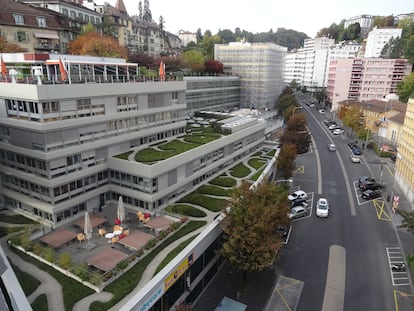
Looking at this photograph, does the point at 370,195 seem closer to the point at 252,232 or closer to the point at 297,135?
the point at 297,135

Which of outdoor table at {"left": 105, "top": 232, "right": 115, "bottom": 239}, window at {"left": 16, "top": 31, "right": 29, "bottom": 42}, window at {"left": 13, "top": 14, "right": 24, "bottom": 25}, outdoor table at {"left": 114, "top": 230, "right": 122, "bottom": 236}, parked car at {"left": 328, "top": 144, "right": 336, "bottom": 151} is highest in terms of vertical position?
window at {"left": 13, "top": 14, "right": 24, "bottom": 25}

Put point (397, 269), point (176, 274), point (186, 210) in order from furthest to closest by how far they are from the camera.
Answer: point (186, 210)
point (397, 269)
point (176, 274)

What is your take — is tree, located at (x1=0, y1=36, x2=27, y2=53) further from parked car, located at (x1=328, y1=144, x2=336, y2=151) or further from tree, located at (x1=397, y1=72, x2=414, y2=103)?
tree, located at (x1=397, y1=72, x2=414, y2=103)

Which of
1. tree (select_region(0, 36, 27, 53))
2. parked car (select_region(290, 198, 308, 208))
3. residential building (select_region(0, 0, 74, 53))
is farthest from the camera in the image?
residential building (select_region(0, 0, 74, 53))

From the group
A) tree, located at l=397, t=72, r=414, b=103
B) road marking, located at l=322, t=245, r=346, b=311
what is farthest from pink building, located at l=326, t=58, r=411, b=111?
road marking, located at l=322, t=245, r=346, b=311

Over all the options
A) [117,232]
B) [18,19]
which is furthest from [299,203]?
[18,19]
